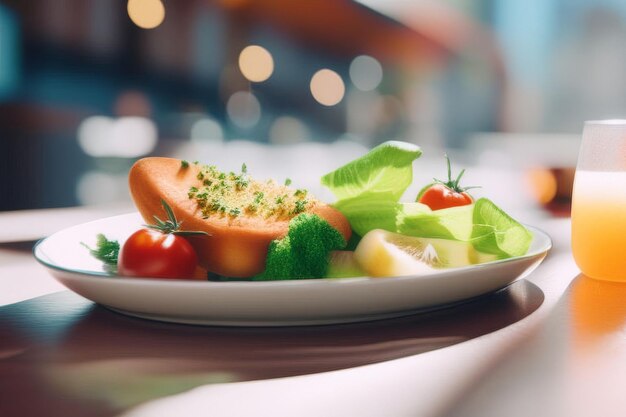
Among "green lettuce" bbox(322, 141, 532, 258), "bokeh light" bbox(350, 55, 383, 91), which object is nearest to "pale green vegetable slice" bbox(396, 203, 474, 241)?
"green lettuce" bbox(322, 141, 532, 258)

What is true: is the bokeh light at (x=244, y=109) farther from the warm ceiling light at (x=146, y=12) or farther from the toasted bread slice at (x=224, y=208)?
the toasted bread slice at (x=224, y=208)

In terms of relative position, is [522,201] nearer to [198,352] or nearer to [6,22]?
[198,352]

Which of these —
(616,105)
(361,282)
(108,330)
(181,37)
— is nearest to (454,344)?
(361,282)

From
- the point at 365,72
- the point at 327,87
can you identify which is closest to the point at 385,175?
the point at 327,87

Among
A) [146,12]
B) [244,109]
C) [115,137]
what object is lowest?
[115,137]

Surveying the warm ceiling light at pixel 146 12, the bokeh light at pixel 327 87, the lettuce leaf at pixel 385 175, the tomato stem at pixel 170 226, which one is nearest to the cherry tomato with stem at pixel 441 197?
the lettuce leaf at pixel 385 175

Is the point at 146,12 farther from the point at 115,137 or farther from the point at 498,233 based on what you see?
the point at 498,233
